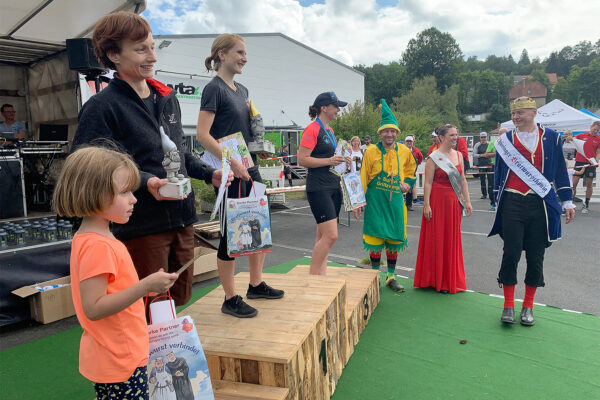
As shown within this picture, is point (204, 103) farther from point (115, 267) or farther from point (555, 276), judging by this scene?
point (555, 276)

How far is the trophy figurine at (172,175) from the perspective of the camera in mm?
1543

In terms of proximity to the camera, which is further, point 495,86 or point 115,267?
point 495,86

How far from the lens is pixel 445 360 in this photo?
2.87 m

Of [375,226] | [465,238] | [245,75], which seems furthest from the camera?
[245,75]

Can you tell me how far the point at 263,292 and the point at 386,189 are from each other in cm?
211

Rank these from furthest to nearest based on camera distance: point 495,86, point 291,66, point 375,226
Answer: point 495,86 < point 291,66 < point 375,226

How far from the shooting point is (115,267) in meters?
1.25

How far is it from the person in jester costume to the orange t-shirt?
10.7 ft

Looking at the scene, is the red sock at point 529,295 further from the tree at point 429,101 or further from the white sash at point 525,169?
the tree at point 429,101

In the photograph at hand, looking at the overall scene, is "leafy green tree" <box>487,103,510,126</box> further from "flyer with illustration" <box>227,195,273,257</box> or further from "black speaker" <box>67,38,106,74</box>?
"flyer with illustration" <box>227,195,273,257</box>

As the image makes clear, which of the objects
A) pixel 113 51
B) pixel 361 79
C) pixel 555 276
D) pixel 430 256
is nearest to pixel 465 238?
pixel 555 276

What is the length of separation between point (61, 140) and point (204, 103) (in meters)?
5.48

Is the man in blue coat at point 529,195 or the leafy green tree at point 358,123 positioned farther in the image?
the leafy green tree at point 358,123

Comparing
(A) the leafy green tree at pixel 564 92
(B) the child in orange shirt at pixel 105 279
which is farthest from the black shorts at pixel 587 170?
(A) the leafy green tree at pixel 564 92
